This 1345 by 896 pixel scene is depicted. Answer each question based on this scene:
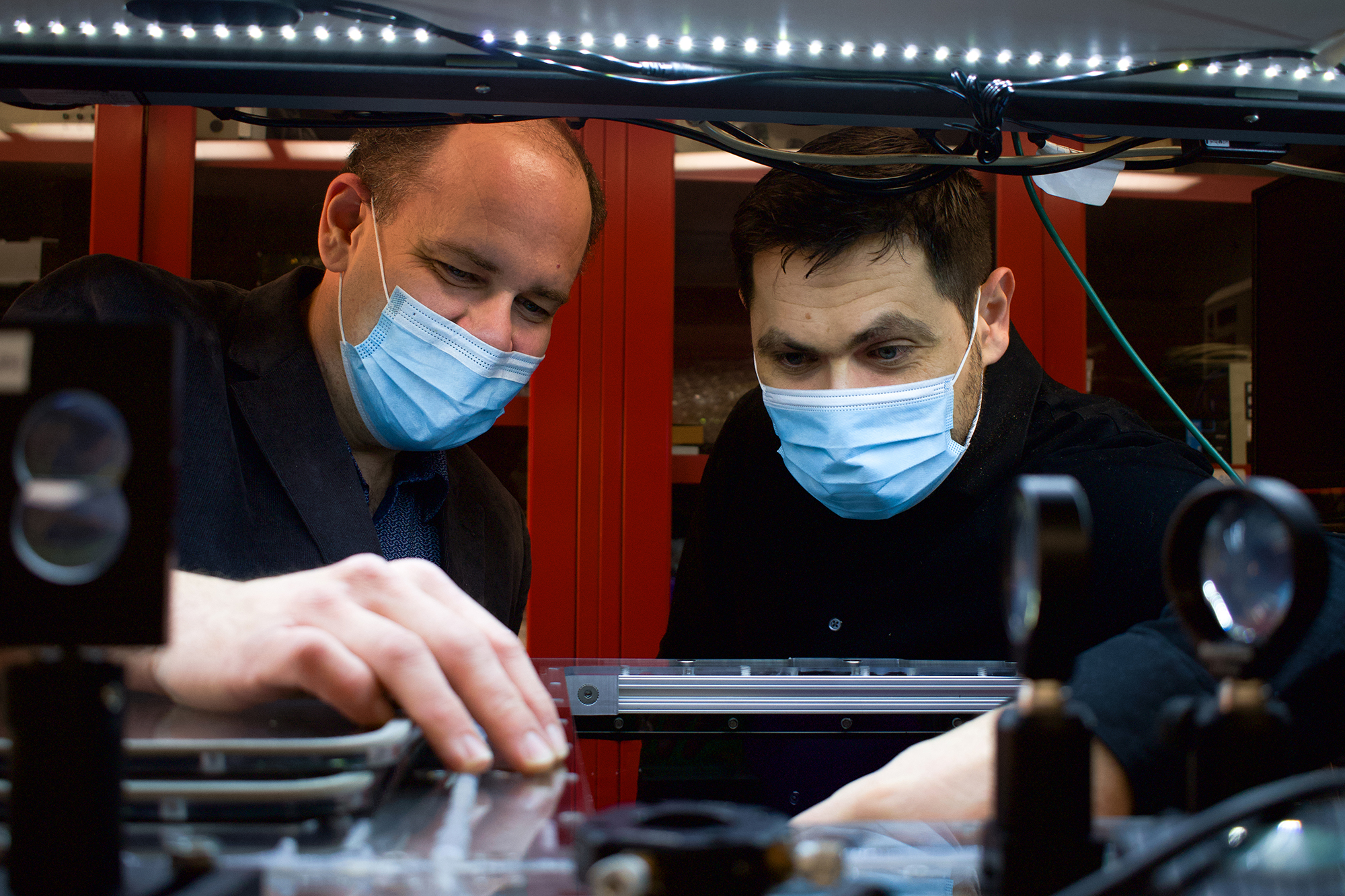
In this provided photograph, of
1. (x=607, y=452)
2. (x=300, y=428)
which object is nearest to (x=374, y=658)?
(x=300, y=428)

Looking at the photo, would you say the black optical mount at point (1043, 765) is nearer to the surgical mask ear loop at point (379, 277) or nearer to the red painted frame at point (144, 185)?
the surgical mask ear loop at point (379, 277)

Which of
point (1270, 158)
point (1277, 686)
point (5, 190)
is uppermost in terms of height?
point (5, 190)

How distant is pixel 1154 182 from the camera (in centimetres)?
200

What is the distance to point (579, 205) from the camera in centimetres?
140

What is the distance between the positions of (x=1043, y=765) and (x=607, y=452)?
1.47 metres

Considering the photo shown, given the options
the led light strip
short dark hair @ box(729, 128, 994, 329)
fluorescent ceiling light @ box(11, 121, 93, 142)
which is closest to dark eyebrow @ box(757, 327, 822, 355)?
short dark hair @ box(729, 128, 994, 329)

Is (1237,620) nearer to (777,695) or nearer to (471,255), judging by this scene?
(777,695)

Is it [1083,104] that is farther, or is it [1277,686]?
[1083,104]

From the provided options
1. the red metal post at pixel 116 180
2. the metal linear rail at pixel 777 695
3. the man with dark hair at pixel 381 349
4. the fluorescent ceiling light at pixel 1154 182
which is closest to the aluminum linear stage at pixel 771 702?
the metal linear rail at pixel 777 695

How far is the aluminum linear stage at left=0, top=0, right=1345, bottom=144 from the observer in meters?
0.73

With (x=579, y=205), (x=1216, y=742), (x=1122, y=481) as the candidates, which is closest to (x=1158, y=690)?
(x=1216, y=742)

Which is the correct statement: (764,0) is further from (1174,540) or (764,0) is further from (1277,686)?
(1277,686)

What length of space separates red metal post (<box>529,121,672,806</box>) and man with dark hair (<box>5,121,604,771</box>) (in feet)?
0.57

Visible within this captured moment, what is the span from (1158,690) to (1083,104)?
0.57 meters
